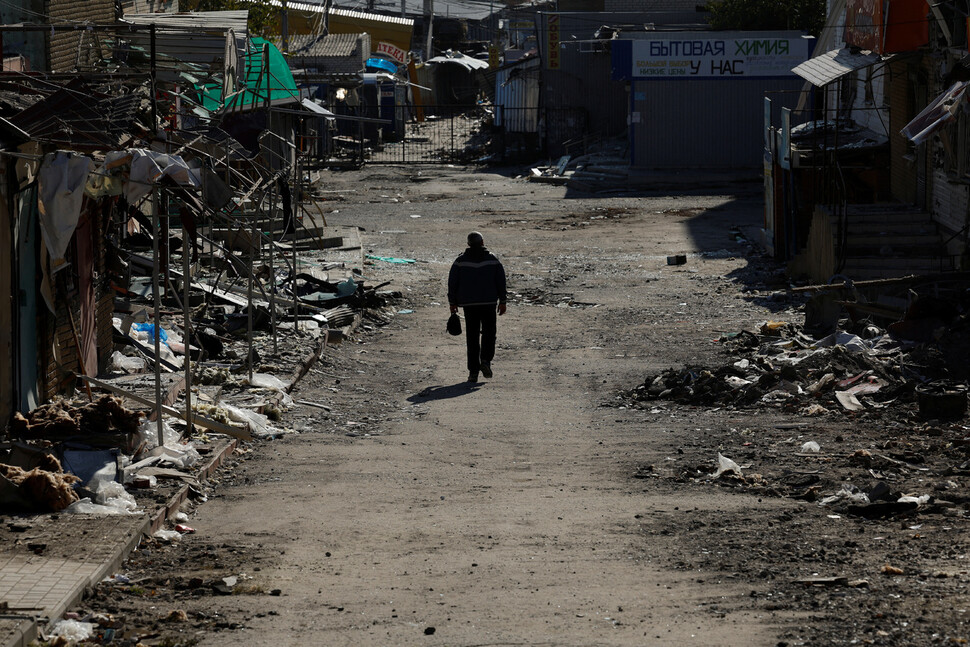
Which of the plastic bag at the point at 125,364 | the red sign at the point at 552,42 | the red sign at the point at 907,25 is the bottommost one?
the plastic bag at the point at 125,364

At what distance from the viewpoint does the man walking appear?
1370 cm

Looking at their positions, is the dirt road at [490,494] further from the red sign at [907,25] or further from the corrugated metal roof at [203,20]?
the corrugated metal roof at [203,20]

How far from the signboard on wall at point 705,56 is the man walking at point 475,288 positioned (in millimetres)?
22920

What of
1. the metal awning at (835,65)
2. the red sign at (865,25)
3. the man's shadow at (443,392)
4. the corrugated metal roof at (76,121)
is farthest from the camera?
the metal awning at (835,65)

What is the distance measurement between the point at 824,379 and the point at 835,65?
33.0 ft

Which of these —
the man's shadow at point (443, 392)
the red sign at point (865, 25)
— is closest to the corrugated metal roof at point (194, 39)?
the man's shadow at point (443, 392)

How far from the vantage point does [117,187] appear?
963 centimetres

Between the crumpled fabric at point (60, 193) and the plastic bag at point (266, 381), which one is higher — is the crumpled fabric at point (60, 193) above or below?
above

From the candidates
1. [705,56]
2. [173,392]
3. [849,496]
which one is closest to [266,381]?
[173,392]

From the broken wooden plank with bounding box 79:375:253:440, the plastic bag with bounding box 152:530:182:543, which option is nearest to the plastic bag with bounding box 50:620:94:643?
the plastic bag with bounding box 152:530:182:543

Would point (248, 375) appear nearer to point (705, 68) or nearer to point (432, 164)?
point (705, 68)

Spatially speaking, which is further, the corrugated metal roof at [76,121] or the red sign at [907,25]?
the red sign at [907,25]

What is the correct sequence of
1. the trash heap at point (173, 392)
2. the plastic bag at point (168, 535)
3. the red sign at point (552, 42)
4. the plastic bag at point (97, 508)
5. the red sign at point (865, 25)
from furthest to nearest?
the red sign at point (552, 42) → the red sign at point (865, 25) → the trash heap at point (173, 392) → the plastic bag at point (97, 508) → the plastic bag at point (168, 535)

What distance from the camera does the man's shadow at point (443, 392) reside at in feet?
43.4
